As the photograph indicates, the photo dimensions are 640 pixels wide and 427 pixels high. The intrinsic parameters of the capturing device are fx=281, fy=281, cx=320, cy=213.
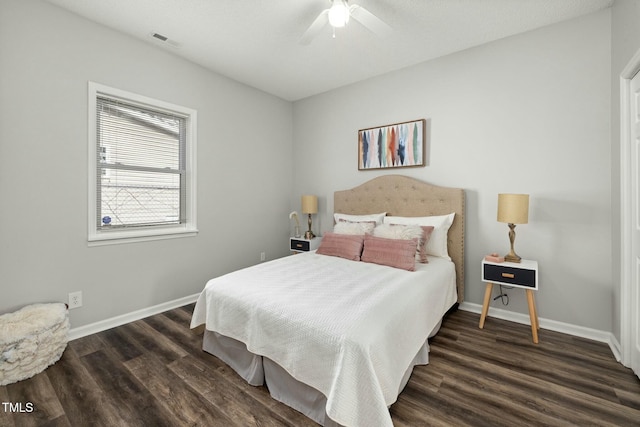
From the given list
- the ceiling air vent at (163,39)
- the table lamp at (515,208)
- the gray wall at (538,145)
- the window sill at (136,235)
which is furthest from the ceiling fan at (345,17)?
the window sill at (136,235)

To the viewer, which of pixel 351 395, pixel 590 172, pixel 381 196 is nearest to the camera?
pixel 351 395

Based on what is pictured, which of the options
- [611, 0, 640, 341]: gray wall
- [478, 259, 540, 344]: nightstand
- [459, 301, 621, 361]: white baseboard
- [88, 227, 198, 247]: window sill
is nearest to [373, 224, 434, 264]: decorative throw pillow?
[478, 259, 540, 344]: nightstand

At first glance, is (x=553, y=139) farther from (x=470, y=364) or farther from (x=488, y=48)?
(x=470, y=364)

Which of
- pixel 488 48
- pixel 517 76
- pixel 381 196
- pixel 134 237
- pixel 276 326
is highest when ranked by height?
pixel 488 48

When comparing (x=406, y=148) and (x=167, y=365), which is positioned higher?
(x=406, y=148)

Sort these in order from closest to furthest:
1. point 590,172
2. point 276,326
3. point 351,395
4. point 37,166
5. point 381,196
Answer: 1. point 351,395
2. point 276,326
3. point 37,166
4. point 590,172
5. point 381,196

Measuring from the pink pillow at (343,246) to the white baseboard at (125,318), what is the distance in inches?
65.5

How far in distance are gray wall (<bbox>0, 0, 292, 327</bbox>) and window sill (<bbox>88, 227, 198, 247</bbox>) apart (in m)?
0.05

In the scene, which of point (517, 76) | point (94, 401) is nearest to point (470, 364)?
point (94, 401)

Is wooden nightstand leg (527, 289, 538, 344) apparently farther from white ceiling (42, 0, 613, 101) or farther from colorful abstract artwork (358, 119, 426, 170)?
white ceiling (42, 0, 613, 101)

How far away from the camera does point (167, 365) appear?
2035 millimetres

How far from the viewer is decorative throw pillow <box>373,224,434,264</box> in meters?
2.72

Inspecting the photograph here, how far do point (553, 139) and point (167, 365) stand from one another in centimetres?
371

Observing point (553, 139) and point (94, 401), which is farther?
point (553, 139)
